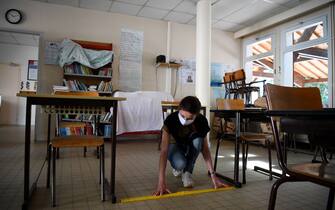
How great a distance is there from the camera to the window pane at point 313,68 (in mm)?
4199

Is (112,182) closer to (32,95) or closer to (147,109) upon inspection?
(32,95)

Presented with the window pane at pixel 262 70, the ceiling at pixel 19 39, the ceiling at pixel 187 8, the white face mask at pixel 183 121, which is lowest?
the white face mask at pixel 183 121

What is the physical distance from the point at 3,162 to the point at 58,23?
9.71 ft

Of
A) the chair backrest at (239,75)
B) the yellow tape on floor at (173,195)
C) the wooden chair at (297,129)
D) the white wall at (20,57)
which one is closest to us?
the wooden chair at (297,129)

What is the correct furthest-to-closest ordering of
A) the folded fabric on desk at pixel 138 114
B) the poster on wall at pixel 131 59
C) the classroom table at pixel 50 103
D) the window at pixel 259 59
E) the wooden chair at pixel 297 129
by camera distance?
the window at pixel 259 59, the poster on wall at pixel 131 59, the folded fabric on desk at pixel 138 114, the classroom table at pixel 50 103, the wooden chair at pixel 297 129

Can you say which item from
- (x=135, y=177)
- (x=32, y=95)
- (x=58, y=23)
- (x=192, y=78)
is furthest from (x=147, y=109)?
(x=32, y=95)

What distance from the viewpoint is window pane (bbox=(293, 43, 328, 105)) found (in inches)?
165

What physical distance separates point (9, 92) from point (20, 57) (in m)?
1.14

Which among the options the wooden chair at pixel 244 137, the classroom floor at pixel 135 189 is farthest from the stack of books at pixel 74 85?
the wooden chair at pixel 244 137

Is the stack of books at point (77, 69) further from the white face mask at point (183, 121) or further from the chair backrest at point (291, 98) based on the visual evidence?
the chair backrest at point (291, 98)

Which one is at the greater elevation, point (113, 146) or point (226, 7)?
point (226, 7)

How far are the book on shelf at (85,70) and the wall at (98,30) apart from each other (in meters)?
0.29

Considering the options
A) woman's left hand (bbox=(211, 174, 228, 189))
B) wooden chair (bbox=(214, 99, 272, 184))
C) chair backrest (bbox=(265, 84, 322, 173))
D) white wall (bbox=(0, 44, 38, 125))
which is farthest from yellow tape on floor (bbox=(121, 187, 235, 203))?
white wall (bbox=(0, 44, 38, 125))

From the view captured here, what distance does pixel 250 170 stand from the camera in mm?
2498
